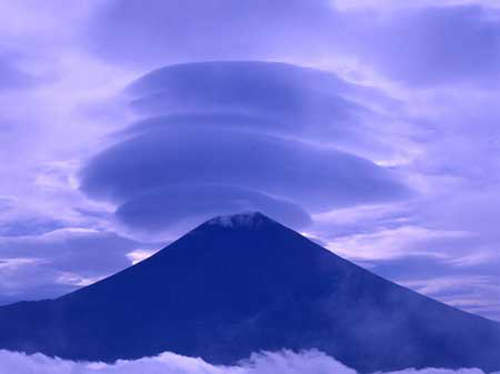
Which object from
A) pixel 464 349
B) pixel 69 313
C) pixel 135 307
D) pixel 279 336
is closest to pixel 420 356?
pixel 464 349

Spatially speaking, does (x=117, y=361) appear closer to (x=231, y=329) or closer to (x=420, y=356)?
(x=231, y=329)

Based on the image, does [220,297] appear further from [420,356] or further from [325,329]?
[420,356]

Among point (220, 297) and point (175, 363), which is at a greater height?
point (220, 297)

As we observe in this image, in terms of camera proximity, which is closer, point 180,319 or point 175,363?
point 180,319

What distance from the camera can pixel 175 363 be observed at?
615ft

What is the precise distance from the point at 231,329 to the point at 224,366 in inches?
306

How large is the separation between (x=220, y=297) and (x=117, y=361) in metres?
28.1

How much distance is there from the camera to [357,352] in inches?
7554

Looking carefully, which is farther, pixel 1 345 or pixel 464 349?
pixel 464 349

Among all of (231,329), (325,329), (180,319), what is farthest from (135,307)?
(325,329)

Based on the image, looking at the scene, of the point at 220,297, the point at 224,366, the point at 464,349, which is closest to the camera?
the point at 224,366

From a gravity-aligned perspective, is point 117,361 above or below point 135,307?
below

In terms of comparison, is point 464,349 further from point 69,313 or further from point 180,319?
point 69,313

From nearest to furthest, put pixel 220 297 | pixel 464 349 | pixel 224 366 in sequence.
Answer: pixel 224 366 → pixel 220 297 → pixel 464 349
